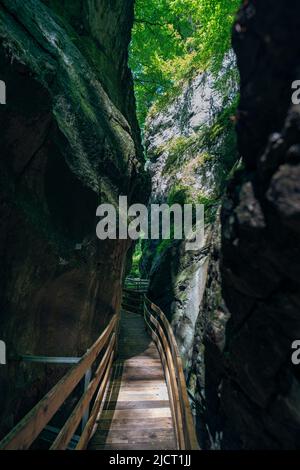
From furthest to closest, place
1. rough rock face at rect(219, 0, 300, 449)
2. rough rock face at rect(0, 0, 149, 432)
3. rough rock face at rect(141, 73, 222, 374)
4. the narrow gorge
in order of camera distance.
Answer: rough rock face at rect(141, 73, 222, 374) → rough rock face at rect(0, 0, 149, 432) → the narrow gorge → rough rock face at rect(219, 0, 300, 449)

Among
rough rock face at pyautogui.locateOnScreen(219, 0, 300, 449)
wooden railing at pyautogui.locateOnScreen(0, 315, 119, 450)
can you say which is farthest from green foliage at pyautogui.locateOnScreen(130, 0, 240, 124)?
wooden railing at pyautogui.locateOnScreen(0, 315, 119, 450)

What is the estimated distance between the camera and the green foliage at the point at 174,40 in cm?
1121

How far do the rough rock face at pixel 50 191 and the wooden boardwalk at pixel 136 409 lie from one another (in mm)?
1325

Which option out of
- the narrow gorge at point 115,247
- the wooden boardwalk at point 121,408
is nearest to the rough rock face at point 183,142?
the narrow gorge at point 115,247

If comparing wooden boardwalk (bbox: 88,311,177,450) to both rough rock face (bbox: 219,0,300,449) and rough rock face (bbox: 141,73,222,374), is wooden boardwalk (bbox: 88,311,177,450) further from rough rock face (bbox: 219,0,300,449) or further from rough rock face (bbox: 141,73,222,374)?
rough rock face (bbox: 141,73,222,374)

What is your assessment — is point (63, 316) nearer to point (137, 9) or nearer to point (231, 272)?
point (231, 272)

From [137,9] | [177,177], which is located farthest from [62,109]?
[137,9]

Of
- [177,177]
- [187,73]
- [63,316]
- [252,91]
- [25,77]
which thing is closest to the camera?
[252,91]

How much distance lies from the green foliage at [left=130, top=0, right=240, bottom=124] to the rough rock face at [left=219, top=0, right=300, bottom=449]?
8.66m

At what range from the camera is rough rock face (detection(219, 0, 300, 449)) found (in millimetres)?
3711

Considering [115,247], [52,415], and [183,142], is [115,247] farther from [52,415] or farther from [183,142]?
[183,142]

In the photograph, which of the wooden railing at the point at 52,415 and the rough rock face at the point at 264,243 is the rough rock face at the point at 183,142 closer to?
the rough rock face at the point at 264,243

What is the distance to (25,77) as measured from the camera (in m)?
4.61

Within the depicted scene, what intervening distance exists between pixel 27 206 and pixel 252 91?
13.0ft
